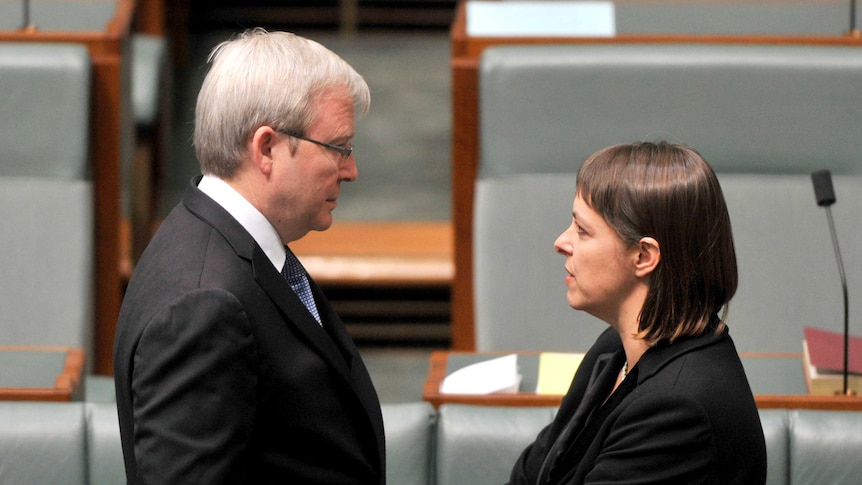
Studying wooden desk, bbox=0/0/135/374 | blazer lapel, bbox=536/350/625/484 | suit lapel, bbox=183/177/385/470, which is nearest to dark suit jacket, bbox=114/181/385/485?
suit lapel, bbox=183/177/385/470

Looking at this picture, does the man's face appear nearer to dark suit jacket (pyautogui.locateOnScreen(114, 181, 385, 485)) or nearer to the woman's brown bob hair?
dark suit jacket (pyautogui.locateOnScreen(114, 181, 385, 485))

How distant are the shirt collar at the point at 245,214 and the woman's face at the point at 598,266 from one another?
20 cm

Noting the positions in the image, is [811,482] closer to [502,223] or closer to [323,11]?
[502,223]

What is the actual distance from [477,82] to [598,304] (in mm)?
872

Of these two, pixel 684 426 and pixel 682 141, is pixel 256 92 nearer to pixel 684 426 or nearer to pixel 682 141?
pixel 684 426

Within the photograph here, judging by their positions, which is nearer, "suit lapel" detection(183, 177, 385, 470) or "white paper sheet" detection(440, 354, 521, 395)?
"suit lapel" detection(183, 177, 385, 470)

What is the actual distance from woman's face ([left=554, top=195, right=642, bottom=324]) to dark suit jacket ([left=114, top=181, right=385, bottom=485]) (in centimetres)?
16

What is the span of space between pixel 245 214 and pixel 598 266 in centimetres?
23

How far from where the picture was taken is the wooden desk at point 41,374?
105cm

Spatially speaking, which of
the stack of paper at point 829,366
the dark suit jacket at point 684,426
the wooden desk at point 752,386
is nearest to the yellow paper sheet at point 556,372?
the wooden desk at point 752,386

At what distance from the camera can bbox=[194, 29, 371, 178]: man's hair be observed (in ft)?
2.29

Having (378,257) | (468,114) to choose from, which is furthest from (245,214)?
(378,257)

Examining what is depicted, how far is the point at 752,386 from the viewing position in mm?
1120

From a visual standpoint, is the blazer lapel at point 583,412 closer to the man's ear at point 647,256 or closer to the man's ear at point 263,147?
the man's ear at point 647,256
